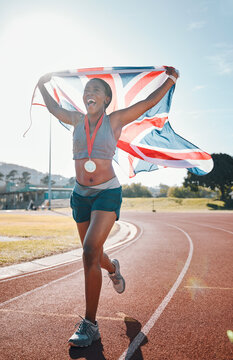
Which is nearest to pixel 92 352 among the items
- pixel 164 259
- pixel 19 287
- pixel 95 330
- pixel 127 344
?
pixel 95 330

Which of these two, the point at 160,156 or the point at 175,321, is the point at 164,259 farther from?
the point at 175,321

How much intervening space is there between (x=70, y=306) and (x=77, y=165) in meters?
2.02

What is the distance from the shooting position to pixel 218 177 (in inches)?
2217

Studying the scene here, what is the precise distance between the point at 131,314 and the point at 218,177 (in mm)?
56419

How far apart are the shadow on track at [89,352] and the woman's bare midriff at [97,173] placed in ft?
5.26

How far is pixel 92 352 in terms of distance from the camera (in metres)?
2.62

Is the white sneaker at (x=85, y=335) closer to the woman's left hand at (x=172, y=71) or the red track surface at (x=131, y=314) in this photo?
the red track surface at (x=131, y=314)

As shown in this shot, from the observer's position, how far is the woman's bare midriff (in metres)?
3.08

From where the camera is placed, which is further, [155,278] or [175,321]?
[155,278]

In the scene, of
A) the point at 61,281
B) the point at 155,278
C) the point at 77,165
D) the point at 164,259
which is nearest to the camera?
the point at 77,165

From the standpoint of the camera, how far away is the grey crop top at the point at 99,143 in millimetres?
3066

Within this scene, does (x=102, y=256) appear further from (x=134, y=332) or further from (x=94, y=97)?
(x=94, y=97)

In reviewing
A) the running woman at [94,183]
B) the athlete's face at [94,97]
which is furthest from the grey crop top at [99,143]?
the athlete's face at [94,97]

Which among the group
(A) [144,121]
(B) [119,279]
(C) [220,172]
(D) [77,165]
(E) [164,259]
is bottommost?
(E) [164,259]
